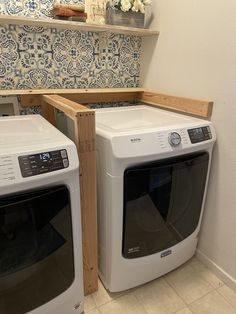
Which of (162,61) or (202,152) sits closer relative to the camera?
(202,152)

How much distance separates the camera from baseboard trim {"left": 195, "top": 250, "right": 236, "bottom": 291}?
1.33 metres

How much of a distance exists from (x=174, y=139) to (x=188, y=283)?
89 cm

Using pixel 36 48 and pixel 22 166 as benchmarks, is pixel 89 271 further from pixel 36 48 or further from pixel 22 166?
pixel 36 48

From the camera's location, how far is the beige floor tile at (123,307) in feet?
3.96

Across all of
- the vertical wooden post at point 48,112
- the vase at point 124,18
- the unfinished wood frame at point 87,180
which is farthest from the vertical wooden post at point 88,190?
the vase at point 124,18

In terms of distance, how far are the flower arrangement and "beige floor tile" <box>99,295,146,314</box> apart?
1.71 meters

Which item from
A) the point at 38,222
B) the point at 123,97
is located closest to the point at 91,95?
the point at 123,97

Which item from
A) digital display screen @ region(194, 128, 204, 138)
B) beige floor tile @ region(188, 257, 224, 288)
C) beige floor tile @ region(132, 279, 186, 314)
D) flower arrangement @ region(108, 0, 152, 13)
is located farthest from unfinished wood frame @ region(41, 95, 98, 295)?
flower arrangement @ region(108, 0, 152, 13)

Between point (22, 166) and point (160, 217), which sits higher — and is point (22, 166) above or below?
above

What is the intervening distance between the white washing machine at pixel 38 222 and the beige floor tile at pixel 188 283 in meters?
0.62

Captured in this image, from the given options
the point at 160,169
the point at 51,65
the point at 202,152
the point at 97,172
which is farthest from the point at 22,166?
the point at 51,65

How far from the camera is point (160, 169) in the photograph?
1.07m

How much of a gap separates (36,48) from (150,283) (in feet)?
5.14

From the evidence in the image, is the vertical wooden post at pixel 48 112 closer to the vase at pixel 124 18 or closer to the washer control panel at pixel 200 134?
the vase at pixel 124 18
